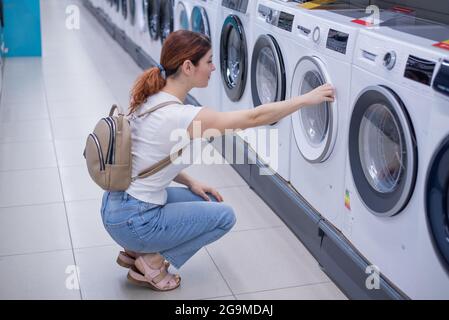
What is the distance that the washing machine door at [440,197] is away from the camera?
2.08m

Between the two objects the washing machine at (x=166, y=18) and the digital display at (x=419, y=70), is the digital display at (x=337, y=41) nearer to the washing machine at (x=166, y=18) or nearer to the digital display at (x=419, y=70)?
the digital display at (x=419, y=70)

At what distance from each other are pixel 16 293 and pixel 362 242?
1500 mm

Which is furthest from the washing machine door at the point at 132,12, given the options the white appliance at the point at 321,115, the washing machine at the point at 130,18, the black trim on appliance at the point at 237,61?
the white appliance at the point at 321,115

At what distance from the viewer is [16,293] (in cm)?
278

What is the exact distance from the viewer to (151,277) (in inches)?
111

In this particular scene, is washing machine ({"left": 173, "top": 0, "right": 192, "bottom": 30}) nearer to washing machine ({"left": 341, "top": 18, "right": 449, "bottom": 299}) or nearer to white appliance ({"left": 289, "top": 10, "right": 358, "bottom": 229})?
white appliance ({"left": 289, "top": 10, "right": 358, "bottom": 229})

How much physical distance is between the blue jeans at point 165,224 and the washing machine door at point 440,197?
35.9 inches

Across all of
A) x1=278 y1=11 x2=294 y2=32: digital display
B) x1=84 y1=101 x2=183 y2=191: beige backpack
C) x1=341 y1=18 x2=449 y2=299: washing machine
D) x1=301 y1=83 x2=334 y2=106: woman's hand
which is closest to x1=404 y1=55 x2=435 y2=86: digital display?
x1=341 y1=18 x2=449 y2=299: washing machine

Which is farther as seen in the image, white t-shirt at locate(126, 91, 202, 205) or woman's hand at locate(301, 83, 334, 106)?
woman's hand at locate(301, 83, 334, 106)

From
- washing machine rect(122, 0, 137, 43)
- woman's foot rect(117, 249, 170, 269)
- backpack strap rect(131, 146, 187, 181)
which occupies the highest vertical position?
Result: washing machine rect(122, 0, 137, 43)

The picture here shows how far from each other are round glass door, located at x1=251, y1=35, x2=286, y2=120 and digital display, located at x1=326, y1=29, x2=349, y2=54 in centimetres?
59

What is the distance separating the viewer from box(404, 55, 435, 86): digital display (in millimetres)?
2143

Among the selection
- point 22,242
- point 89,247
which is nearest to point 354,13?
point 89,247

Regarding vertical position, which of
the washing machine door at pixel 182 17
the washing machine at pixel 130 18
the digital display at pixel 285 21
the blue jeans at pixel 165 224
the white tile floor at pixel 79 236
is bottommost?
the white tile floor at pixel 79 236
